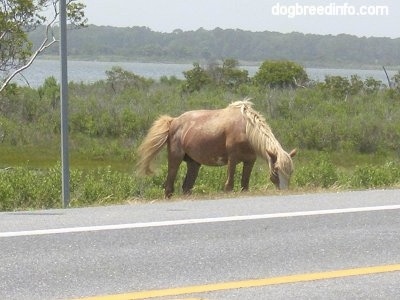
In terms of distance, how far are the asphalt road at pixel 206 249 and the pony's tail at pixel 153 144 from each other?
486cm

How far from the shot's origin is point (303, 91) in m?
59.8

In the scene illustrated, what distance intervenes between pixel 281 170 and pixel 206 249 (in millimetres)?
5578

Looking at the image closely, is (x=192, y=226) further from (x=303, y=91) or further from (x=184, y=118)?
(x=303, y=91)

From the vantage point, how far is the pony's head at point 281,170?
13.2 m

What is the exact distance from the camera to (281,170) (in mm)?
13219

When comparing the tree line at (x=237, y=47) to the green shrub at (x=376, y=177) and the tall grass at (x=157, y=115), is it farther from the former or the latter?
the green shrub at (x=376, y=177)

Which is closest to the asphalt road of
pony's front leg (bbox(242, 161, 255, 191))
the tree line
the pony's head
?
the pony's head

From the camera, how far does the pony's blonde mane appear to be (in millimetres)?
13359

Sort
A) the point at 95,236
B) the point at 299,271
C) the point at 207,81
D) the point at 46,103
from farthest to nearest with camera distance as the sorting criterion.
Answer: the point at 207,81 < the point at 46,103 < the point at 95,236 < the point at 299,271

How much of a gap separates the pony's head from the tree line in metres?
114

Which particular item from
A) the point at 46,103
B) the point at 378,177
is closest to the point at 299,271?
the point at 378,177

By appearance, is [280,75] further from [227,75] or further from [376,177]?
[376,177]

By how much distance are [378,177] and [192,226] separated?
6869mm

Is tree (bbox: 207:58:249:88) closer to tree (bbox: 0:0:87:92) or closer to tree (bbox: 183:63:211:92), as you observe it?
tree (bbox: 183:63:211:92)
